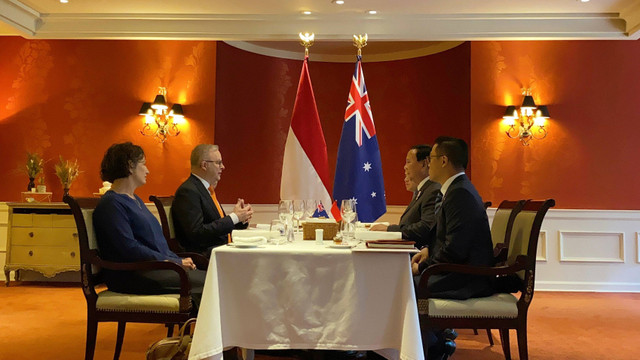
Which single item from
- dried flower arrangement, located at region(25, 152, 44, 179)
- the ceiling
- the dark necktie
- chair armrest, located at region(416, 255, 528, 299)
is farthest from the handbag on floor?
dried flower arrangement, located at region(25, 152, 44, 179)

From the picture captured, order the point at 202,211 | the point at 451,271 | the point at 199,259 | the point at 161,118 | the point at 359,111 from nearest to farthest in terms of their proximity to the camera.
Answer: the point at 451,271
the point at 199,259
the point at 202,211
the point at 359,111
the point at 161,118

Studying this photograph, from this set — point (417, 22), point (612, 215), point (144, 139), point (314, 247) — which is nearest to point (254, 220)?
point (144, 139)

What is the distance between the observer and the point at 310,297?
7.59 ft

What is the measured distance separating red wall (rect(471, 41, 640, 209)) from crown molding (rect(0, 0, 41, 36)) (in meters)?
4.89

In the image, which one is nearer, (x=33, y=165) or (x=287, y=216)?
(x=287, y=216)

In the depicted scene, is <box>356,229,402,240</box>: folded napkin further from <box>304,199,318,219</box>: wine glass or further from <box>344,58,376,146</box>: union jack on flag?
<box>344,58,376,146</box>: union jack on flag

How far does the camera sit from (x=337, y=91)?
7570mm

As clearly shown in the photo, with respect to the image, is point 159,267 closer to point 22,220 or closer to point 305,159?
point 305,159

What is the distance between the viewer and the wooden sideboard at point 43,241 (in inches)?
225

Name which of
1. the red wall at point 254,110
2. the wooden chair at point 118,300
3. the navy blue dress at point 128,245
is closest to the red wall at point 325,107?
the red wall at point 254,110

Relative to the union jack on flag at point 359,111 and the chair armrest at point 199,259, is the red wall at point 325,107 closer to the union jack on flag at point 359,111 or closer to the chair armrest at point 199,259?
the union jack on flag at point 359,111

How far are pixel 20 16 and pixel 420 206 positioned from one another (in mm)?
4683

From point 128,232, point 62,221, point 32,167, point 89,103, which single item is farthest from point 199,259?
point 89,103

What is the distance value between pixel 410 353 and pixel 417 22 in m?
4.33
